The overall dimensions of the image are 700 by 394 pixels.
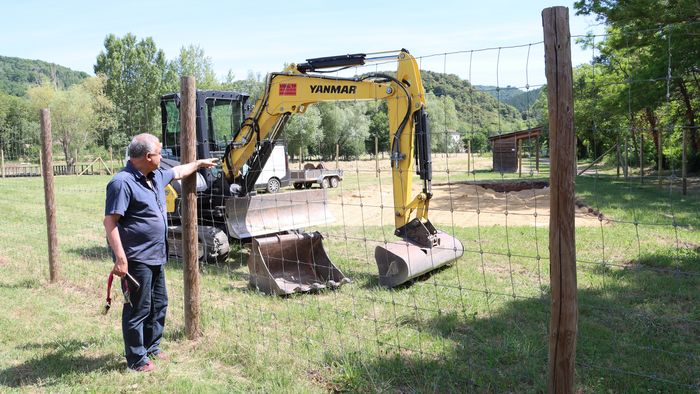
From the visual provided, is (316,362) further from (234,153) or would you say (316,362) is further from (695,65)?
(695,65)

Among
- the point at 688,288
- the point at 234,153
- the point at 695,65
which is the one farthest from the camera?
the point at 695,65

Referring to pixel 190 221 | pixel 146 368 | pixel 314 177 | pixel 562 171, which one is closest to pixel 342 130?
pixel 314 177

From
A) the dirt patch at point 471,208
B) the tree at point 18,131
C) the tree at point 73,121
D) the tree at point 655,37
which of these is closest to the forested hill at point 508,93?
the dirt patch at point 471,208

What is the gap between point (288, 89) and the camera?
26.3ft

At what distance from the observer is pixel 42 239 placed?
1052 centimetres

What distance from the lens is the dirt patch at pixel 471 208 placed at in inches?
488

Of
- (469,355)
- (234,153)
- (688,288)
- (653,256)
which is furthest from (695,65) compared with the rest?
(469,355)

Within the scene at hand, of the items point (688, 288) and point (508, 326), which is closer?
point (508, 326)

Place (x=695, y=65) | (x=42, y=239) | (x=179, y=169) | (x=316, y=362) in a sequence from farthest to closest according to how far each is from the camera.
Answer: (x=695, y=65)
(x=42, y=239)
(x=179, y=169)
(x=316, y=362)

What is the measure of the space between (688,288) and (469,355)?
3.18 m

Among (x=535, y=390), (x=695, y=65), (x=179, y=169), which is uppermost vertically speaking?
(x=695, y=65)

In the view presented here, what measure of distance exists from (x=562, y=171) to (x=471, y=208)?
1403 centimetres

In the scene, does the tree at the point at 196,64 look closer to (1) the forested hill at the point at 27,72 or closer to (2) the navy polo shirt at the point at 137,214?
(2) the navy polo shirt at the point at 137,214

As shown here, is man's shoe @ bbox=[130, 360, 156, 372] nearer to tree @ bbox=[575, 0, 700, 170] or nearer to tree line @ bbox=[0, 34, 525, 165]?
tree @ bbox=[575, 0, 700, 170]
